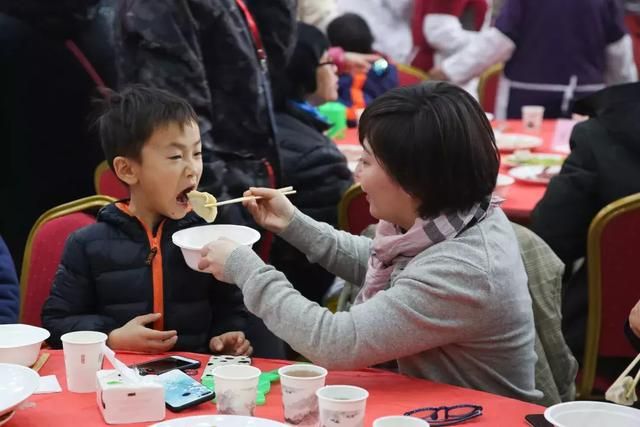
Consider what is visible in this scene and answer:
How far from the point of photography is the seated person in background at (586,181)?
9.58 ft

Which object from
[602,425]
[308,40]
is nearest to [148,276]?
[602,425]

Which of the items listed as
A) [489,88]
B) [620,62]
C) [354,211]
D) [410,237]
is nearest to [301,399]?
[410,237]

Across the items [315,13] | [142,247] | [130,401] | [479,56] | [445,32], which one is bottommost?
[130,401]

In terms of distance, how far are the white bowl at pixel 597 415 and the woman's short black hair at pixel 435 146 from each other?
524 mm

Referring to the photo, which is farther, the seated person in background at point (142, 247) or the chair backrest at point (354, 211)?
the chair backrest at point (354, 211)

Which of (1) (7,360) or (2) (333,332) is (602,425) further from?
(1) (7,360)

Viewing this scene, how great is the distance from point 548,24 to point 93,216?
3412 millimetres

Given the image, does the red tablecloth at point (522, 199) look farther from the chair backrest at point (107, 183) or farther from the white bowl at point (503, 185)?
the chair backrest at point (107, 183)

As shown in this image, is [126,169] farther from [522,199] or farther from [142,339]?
[522,199]

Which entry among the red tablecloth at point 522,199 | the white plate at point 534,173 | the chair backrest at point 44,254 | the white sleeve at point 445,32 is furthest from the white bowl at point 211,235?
the white sleeve at point 445,32

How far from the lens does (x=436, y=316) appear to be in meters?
1.92

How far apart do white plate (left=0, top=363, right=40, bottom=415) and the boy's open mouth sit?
1.96ft

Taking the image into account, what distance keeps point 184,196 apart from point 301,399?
724mm

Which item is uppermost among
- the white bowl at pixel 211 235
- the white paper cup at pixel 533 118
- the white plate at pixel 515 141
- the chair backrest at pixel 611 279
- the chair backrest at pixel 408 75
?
the chair backrest at pixel 408 75
